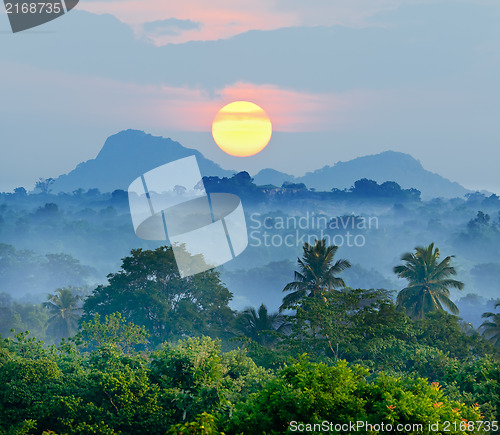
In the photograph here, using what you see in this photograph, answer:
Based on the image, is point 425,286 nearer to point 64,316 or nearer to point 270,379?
point 270,379

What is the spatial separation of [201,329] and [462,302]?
72840 millimetres

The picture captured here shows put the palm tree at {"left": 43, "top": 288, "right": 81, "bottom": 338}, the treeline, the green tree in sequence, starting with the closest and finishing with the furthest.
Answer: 1. the treeline
2. the green tree
3. the palm tree at {"left": 43, "top": 288, "right": 81, "bottom": 338}

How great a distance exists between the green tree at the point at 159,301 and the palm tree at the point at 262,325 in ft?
30.0

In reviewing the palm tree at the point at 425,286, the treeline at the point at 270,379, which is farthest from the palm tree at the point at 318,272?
the palm tree at the point at 425,286

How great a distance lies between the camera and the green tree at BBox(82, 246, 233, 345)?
157ft

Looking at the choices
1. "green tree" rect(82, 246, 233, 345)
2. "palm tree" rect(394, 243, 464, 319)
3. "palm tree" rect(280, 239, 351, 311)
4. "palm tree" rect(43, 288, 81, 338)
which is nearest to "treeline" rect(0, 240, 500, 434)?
"palm tree" rect(280, 239, 351, 311)

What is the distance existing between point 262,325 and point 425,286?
12.1 meters

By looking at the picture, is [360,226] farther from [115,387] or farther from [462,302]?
[115,387]

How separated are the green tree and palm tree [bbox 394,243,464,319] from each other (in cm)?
1314

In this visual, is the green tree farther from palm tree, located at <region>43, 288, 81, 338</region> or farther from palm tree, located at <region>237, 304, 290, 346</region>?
palm tree, located at <region>43, 288, 81, 338</region>

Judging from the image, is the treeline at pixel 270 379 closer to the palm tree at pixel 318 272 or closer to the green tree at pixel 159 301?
the palm tree at pixel 318 272

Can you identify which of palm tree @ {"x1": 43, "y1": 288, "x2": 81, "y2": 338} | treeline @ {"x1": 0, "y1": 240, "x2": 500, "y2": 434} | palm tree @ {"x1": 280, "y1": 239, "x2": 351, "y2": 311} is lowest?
treeline @ {"x1": 0, "y1": 240, "x2": 500, "y2": 434}

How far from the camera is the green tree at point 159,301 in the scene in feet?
157

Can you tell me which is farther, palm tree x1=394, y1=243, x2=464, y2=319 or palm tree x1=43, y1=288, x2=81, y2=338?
palm tree x1=43, y1=288, x2=81, y2=338
